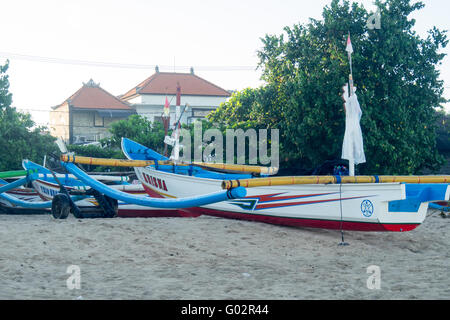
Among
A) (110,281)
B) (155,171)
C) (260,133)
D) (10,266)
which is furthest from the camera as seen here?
(260,133)

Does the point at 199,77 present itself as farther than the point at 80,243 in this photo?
Yes

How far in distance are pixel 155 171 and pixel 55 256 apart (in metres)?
5.67

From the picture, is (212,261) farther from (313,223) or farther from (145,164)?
(145,164)

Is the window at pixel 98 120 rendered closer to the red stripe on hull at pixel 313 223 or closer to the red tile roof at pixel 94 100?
the red tile roof at pixel 94 100

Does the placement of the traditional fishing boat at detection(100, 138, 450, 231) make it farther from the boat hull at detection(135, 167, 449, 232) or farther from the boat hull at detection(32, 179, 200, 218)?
the boat hull at detection(32, 179, 200, 218)

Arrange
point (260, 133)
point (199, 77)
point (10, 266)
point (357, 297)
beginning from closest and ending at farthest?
point (357, 297)
point (10, 266)
point (260, 133)
point (199, 77)

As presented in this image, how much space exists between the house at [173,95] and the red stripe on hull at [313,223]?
3072cm

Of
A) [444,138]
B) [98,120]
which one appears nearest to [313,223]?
[444,138]

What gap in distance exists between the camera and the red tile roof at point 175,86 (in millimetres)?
44750

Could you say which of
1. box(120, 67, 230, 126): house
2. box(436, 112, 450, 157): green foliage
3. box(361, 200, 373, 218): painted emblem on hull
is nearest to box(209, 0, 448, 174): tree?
box(436, 112, 450, 157): green foliage

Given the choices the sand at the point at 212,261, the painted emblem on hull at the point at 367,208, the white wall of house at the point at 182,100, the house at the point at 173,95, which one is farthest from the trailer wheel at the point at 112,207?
the white wall of house at the point at 182,100

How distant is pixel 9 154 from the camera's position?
59.1 feet

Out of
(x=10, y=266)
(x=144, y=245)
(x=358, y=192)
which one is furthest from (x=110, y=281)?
(x=358, y=192)
